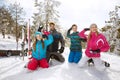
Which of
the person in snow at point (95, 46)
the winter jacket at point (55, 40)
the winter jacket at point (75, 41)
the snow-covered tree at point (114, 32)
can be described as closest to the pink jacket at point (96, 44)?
the person in snow at point (95, 46)

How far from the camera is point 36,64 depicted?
8648 millimetres

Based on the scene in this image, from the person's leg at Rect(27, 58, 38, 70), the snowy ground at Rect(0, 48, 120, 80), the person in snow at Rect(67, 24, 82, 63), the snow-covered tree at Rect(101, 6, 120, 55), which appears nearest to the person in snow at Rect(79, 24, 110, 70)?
the snowy ground at Rect(0, 48, 120, 80)

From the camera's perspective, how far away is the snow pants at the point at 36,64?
8.53m

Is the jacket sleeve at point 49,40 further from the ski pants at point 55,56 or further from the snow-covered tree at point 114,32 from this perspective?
the snow-covered tree at point 114,32

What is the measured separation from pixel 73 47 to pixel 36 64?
62.4 inches

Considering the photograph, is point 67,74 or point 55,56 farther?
point 55,56

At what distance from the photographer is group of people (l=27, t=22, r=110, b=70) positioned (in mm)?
8109

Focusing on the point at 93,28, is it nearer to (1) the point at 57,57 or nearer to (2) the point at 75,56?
(2) the point at 75,56

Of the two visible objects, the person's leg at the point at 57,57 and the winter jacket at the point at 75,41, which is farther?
the person's leg at the point at 57,57

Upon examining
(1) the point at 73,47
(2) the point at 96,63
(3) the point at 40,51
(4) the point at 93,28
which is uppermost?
(4) the point at 93,28

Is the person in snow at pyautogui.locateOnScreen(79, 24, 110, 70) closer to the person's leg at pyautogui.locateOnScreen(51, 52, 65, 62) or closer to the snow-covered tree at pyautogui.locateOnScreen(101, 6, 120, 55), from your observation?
the person's leg at pyautogui.locateOnScreen(51, 52, 65, 62)

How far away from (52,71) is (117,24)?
3407cm

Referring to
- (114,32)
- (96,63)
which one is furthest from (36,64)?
(114,32)

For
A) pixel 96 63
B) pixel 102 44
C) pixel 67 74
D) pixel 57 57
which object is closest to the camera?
pixel 67 74
